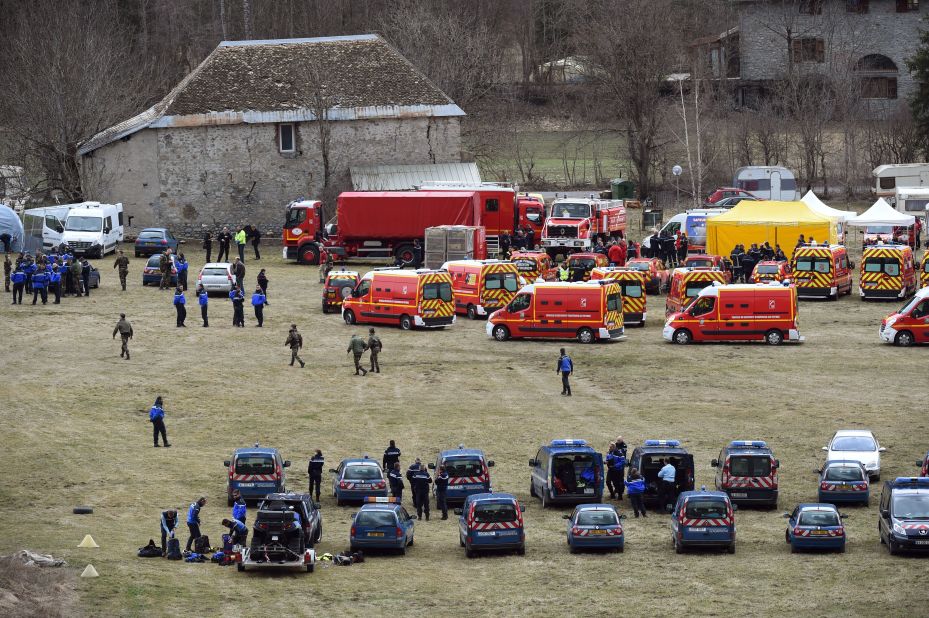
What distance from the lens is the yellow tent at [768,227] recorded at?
6594 centimetres

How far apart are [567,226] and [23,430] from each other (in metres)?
33.5

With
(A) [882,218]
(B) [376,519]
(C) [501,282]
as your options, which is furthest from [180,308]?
(A) [882,218]

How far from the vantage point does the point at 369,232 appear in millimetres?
67188

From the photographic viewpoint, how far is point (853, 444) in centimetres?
3547

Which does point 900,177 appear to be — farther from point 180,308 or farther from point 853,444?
point 853,444

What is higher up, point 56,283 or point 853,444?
point 56,283

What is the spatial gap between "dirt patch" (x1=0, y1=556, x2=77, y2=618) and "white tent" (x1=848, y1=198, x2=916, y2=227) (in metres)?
51.0

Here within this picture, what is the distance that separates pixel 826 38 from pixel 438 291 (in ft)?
204

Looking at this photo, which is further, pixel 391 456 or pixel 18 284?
pixel 18 284

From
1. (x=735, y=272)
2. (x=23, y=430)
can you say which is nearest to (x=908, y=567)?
(x=23, y=430)

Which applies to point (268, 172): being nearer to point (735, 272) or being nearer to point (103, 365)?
point (735, 272)

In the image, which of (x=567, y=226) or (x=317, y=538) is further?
(x=567, y=226)

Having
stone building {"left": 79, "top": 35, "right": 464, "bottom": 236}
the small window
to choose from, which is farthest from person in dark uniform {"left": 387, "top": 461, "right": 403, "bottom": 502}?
the small window

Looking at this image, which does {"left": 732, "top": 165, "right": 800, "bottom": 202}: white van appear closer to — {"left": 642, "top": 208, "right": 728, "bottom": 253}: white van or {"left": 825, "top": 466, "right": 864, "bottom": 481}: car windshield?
{"left": 642, "top": 208, "right": 728, "bottom": 253}: white van
